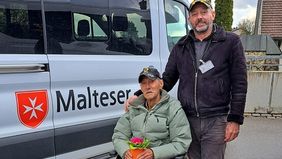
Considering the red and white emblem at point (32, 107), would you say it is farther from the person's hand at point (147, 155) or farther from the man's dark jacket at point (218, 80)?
the man's dark jacket at point (218, 80)


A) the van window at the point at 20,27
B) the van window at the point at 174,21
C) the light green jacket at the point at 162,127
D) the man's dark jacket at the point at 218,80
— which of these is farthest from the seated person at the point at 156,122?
the van window at the point at 174,21

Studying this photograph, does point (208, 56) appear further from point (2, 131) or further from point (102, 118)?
point (2, 131)

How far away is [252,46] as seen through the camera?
47.9ft

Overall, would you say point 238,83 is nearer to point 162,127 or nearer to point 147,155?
point 162,127

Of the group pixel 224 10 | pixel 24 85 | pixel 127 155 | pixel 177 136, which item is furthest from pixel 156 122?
pixel 224 10

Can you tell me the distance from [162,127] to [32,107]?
2.86 feet

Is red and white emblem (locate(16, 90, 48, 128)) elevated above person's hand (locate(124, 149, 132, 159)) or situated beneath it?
elevated above

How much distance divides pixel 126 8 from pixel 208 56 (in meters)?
1.16

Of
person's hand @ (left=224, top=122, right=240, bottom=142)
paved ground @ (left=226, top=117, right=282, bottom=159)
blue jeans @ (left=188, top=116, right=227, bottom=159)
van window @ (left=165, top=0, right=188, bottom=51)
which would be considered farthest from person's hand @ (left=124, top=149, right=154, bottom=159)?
paved ground @ (left=226, top=117, right=282, bottom=159)

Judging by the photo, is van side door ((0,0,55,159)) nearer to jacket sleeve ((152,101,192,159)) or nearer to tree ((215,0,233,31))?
jacket sleeve ((152,101,192,159))

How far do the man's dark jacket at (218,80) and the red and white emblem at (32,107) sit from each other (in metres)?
0.98

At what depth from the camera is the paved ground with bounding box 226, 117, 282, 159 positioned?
6.06 meters

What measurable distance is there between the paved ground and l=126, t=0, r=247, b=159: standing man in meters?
3.10

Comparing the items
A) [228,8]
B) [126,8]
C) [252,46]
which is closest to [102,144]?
[126,8]
